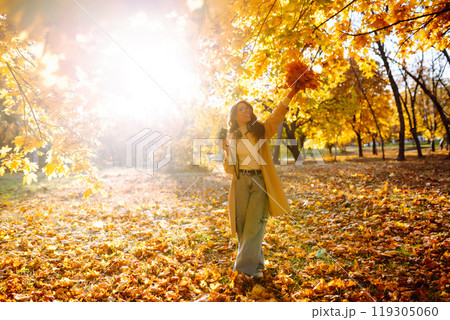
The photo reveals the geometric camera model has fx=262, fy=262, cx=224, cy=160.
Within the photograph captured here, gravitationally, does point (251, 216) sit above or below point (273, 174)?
below

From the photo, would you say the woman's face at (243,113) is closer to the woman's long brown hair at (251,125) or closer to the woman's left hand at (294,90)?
the woman's long brown hair at (251,125)

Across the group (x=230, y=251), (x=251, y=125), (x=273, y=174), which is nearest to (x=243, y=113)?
(x=251, y=125)

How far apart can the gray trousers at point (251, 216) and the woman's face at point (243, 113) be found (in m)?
0.69

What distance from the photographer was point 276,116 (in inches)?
125

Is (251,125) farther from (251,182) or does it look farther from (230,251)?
(230,251)

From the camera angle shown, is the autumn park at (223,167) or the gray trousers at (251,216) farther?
the gray trousers at (251,216)

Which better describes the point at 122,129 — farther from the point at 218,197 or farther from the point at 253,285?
the point at 253,285

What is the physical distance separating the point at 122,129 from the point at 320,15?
36840 millimetres

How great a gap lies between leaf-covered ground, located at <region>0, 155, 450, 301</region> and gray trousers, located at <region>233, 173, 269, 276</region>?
22cm

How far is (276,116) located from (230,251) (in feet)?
8.07

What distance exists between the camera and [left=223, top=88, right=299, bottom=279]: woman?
10.6 feet

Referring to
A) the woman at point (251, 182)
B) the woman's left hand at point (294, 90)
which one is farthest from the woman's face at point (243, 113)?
the woman's left hand at point (294, 90)

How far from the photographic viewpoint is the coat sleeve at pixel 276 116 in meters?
3.13

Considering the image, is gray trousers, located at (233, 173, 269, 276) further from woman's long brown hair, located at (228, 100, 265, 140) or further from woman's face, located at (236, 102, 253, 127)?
woman's face, located at (236, 102, 253, 127)
